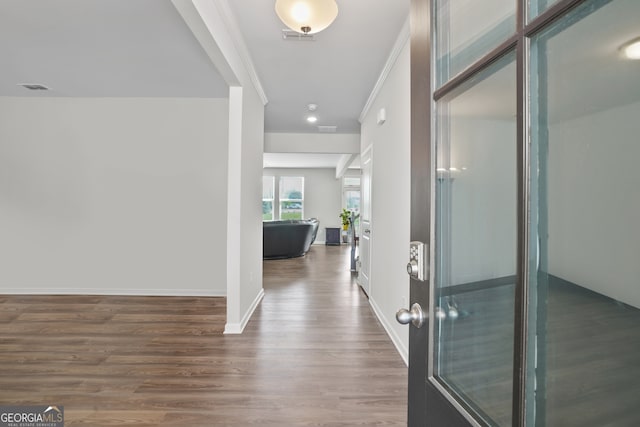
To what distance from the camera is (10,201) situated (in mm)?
3943

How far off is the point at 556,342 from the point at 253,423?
5.45 feet

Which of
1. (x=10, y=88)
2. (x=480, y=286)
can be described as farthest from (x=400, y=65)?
(x=10, y=88)

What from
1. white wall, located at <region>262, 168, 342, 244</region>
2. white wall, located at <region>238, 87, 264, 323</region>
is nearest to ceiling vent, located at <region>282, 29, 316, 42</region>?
white wall, located at <region>238, 87, 264, 323</region>

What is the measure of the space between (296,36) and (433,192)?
85.9 inches

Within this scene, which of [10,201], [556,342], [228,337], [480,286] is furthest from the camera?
[10,201]

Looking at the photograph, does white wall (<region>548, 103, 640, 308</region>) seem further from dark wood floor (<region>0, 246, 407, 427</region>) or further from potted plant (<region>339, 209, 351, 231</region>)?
potted plant (<region>339, 209, 351, 231</region>)

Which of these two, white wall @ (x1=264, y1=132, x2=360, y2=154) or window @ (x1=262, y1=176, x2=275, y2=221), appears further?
window @ (x1=262, y1=176, x2=275, y2=221)

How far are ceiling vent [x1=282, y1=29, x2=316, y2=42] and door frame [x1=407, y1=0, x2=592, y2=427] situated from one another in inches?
68.0

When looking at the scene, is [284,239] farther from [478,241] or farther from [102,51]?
[478,241]

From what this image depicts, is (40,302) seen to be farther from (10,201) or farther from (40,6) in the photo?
(40,6)

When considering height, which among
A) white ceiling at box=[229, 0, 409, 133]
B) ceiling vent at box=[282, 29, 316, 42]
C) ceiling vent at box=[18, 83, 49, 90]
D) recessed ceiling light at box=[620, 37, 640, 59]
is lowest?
recessed ceiling light at box=[620, 37, 640, 59]

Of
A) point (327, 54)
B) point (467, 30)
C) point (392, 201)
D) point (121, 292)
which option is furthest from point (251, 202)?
point (467, 30)

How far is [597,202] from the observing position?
472 mm

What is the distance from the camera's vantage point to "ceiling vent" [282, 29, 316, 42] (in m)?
2.39
